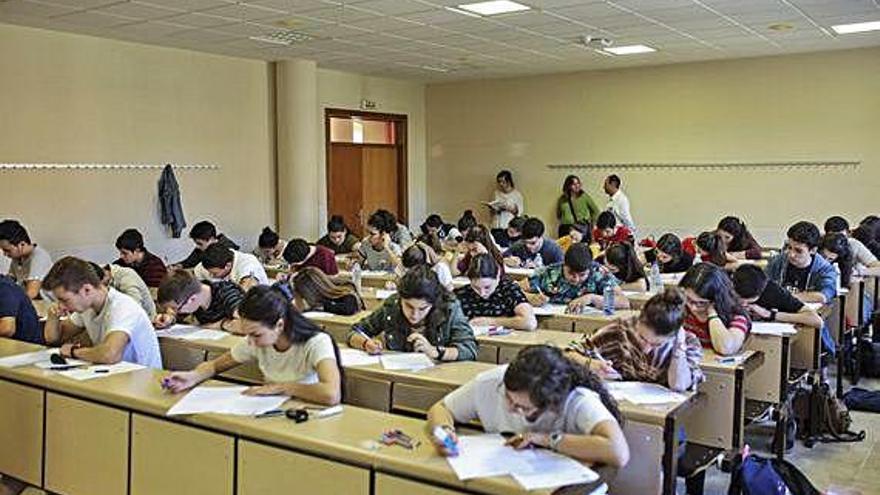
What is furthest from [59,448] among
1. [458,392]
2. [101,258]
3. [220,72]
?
[220,72]

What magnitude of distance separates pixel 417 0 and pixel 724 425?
13.9 feet

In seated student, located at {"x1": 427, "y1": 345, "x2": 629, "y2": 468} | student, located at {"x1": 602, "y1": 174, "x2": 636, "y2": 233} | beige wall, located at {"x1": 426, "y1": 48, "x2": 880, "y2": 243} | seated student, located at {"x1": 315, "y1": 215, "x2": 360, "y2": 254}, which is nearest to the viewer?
seated student, located at {"x1": 427, "y1": 345, "x2": 629, "y2": 468}

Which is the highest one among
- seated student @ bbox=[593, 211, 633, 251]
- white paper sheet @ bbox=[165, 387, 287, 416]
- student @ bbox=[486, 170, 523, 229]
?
student @ bbox=[486, 170, 523, 229]

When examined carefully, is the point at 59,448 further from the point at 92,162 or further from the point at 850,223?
the point at 850,223

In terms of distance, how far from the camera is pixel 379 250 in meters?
7.67

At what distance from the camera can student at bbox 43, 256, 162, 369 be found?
3.58 m

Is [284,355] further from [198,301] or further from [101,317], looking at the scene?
[198,301]

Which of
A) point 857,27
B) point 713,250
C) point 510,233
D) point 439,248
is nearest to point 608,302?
point 713,250

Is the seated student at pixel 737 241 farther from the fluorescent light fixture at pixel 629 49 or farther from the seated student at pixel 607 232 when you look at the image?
the fluorescent light fixture at pixel 629 49

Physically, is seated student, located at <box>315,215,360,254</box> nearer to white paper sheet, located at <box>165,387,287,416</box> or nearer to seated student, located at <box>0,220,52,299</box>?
seated student, located at <box>0,220,52,299</box>

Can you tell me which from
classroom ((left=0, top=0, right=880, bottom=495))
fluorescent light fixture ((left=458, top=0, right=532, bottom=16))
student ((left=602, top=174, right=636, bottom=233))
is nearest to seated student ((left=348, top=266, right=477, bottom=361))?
classroom ((left=0, top=0, right=880, bottom=495))

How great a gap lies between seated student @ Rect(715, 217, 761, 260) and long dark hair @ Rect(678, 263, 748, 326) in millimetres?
3482

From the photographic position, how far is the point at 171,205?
895cm

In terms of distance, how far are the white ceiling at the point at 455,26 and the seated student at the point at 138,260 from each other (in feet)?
6.10
